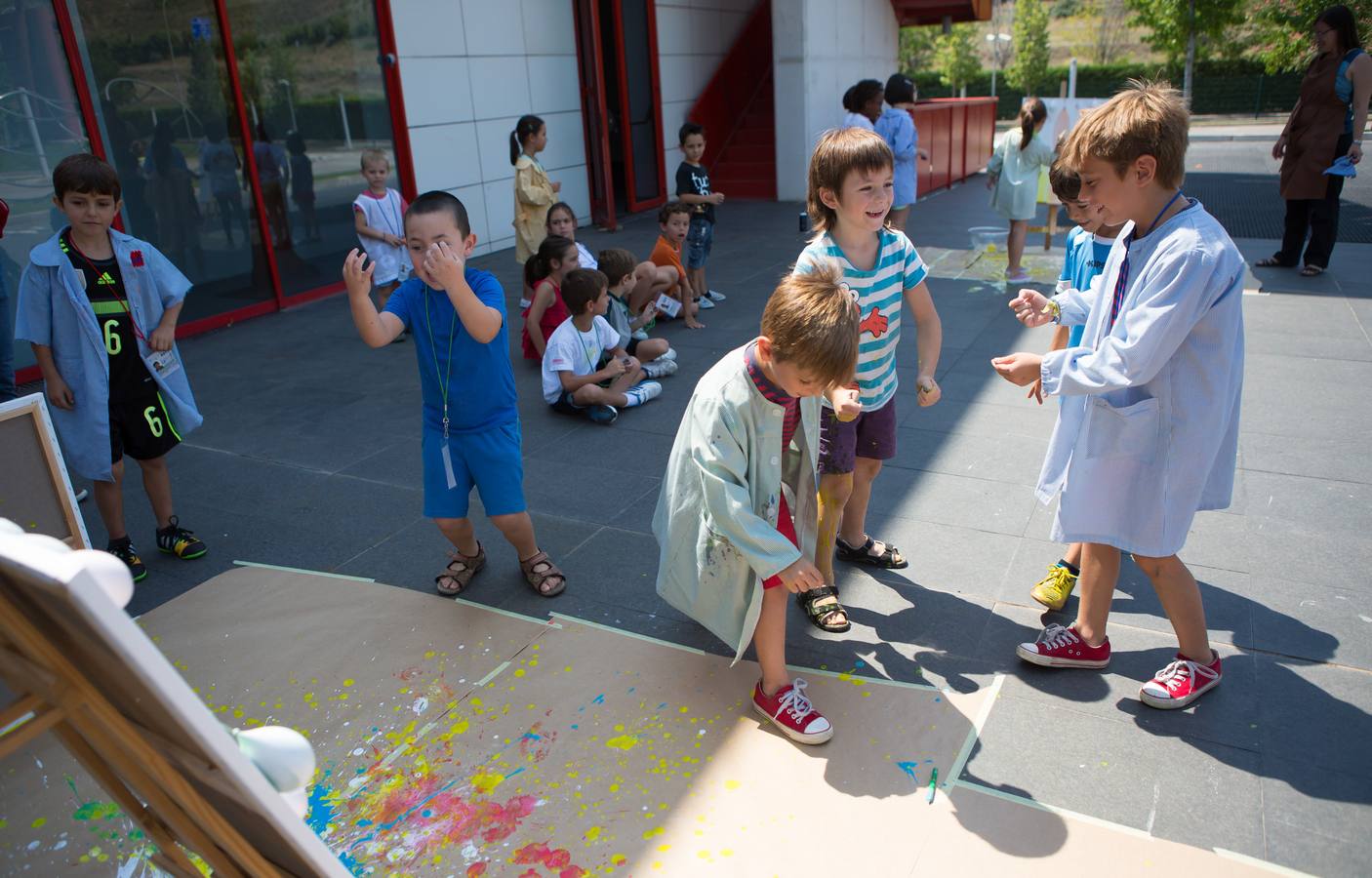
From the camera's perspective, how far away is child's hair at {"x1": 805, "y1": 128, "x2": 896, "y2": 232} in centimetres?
289

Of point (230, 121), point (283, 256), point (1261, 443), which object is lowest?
point (1261, 443)

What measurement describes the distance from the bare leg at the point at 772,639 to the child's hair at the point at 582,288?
9.74ft

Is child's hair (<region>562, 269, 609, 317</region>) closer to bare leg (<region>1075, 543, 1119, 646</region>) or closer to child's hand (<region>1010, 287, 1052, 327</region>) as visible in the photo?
child's hand (<region>1010, 287, 1052, 327</region>)

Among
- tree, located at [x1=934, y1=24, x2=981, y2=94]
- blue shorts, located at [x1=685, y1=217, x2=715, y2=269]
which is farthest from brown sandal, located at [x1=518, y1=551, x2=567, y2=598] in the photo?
tree, located at [x1=934, y1=24, x2=981, y2=94]

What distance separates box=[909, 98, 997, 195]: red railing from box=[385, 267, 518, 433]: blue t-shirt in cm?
1089

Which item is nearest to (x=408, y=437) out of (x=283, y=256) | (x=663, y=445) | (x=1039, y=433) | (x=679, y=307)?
(x=663, y=445)

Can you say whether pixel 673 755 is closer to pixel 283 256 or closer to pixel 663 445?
pixel 663 445

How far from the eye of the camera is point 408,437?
5148 mm

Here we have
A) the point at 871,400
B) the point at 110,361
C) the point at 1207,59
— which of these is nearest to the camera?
the point at 871,400

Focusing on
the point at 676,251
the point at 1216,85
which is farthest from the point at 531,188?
the point at 1216,85

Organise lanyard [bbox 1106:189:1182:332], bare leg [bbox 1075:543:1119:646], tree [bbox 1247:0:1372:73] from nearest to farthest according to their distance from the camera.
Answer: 1. lanyard [bbox 1106:189:1182:332]
2. bare leg [bbox 1075:543:1119:646]
3. tree [bbox 1247:0:1372:73]

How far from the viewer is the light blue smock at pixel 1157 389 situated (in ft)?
7.54

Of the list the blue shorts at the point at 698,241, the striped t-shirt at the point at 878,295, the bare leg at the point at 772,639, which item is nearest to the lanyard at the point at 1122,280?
the striped t-shirt at the point at 878,295

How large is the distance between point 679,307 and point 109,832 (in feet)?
17.7
